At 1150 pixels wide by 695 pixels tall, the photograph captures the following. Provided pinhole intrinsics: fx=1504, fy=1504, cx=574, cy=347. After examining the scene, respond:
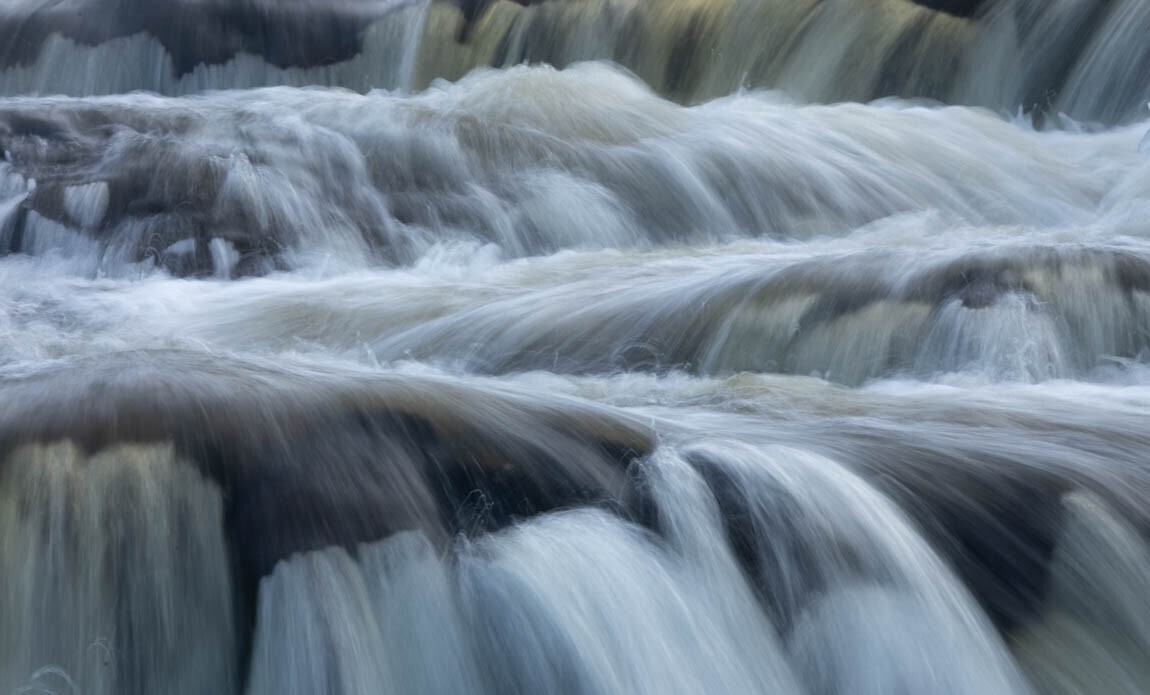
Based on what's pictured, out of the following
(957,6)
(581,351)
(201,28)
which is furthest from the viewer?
(201,28)

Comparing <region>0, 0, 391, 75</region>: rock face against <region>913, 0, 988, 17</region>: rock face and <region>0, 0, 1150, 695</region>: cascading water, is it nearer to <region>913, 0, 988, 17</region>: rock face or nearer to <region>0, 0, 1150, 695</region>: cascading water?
<region>0, 0, 1150, 695</region>: cascading water

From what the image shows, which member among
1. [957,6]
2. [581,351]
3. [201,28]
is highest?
[957,6]

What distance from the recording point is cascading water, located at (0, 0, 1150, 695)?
2621 mm

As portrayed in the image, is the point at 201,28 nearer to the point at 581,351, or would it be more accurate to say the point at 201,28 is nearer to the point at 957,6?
the point at 957,6

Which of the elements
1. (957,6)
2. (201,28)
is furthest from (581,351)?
(201,28)

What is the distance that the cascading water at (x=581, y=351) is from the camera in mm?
2621

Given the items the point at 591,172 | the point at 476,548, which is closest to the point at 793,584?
the point at 476,548

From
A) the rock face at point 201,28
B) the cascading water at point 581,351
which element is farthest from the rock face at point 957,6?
A: the rock face at point 201,28

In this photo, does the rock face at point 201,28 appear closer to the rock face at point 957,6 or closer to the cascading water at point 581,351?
the cascading water at point 581,351

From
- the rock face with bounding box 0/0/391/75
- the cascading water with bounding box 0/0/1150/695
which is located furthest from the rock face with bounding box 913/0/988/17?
the rock face with bounding box 0/0/391/75

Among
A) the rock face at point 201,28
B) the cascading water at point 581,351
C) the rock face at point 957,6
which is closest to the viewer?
the cascading water at point 581,351

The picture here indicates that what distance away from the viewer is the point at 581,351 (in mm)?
4457

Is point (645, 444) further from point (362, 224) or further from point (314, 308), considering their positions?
point (362, 224)

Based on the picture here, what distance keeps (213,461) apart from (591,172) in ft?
12.5
